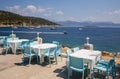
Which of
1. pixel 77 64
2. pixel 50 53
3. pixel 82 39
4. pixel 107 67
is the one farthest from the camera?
pixel 82 39

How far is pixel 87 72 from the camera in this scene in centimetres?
596

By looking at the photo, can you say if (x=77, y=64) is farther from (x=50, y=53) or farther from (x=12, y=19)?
(x=12, y=19)

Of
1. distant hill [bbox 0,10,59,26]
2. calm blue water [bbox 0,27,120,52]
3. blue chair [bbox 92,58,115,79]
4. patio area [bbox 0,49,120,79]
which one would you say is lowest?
calm blue water [bbox 0,27,120,52]

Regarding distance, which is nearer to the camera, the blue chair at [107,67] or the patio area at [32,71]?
the blue chair at [107,67]

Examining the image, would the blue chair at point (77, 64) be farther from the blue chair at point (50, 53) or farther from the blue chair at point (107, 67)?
the blue chair at point (50, 53)

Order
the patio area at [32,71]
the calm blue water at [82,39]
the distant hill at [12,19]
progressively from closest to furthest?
the patio area at [32,71]
the calm blue water at [82,39]
the distant hill at [12,19]

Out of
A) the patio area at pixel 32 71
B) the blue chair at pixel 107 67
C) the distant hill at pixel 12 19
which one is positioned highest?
the distant hill at pixel 12 19

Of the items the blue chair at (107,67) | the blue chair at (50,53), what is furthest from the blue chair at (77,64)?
the blue chair at (50,53)

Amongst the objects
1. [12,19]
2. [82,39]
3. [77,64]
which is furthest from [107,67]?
[12,19]

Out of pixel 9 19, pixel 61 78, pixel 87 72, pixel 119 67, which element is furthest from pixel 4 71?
pixel 9 19

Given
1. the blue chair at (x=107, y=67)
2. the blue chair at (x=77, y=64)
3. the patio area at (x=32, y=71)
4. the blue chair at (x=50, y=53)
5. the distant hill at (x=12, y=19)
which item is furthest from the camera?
the distant hill at (x=12, y=19)

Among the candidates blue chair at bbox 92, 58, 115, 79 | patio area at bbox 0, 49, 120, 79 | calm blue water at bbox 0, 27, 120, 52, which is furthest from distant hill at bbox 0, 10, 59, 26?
blue chair at bbox 92, 58, 115, 79

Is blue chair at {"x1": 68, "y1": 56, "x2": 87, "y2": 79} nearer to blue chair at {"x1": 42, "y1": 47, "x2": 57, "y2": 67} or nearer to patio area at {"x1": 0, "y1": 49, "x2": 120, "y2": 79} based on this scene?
patio area at {"x1": 0, "y1": 49, "x2": 120, "y2": 79}

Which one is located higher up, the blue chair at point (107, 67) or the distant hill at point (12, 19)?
the distant hill at point (12, 19)
